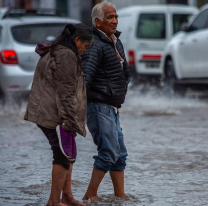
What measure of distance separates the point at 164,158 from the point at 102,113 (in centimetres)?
234

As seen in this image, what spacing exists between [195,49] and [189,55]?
35 cm

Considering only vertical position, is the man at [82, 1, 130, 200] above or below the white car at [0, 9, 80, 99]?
above

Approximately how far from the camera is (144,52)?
15.9m

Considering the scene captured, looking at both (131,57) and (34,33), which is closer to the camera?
(34,33)

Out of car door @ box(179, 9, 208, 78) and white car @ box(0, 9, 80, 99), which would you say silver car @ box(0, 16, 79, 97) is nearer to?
white car @ box(0, 9, 80, 99)

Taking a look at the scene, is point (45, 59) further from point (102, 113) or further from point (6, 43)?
point (6, 43)

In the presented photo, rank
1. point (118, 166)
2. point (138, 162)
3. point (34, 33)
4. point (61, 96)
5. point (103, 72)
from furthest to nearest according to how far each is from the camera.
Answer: point (34, 33) < point (138, 162) < point (118, 166) < point (103, 72) < point (61, 96)

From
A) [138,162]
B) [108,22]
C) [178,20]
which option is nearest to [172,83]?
[178,20]

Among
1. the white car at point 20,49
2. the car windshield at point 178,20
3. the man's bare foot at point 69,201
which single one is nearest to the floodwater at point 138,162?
the man's bare foot at point 69,201

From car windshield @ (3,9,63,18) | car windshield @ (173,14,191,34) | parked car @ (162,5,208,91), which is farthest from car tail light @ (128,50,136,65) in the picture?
car windshield @ (3,9,63,18)

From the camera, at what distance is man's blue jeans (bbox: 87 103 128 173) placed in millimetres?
5105

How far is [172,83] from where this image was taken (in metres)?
14.3

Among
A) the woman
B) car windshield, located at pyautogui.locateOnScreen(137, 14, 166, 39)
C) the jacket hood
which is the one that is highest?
the jacket hood

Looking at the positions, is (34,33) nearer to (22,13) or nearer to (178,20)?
(22,13)
